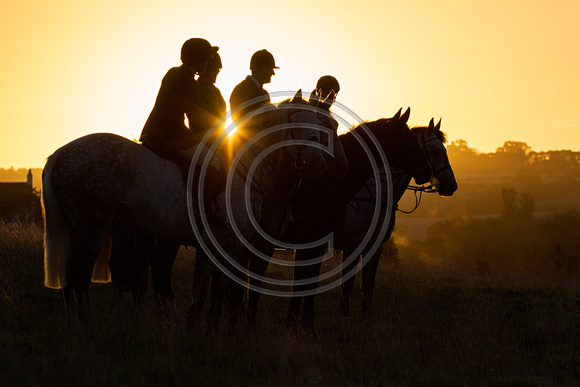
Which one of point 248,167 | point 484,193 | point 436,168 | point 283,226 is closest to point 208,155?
point 248,167

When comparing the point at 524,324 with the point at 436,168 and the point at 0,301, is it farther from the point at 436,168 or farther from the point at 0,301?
the point at 0,301

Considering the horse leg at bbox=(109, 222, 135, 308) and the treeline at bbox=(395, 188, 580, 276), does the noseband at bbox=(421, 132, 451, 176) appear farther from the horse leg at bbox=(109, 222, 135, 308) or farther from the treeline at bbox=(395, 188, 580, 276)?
the treeline at bbox=(395, 188, 580, 276)

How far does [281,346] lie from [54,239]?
3047mm

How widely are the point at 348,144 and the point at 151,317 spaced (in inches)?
162

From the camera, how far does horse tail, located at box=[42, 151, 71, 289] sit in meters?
6.99

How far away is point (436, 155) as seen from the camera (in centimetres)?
1025

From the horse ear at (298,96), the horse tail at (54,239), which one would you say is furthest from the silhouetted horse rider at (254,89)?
the horse tail at (54,239)

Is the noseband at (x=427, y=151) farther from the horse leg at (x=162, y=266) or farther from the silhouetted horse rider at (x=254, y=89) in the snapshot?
the horse leg at (x=162, y=266)

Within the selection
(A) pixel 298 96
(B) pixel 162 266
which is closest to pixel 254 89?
(A) pixel 298 96

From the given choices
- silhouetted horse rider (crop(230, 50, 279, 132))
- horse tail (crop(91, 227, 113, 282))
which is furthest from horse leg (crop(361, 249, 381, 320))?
horse tail (crop(91, 227, 113, 282))

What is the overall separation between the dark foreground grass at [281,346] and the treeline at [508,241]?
5915 centimetres

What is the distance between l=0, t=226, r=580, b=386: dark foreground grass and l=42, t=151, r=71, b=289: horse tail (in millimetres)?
647

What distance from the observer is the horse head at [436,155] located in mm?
10234

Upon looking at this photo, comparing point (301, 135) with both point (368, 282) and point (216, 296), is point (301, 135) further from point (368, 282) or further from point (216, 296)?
point (368, 282)
